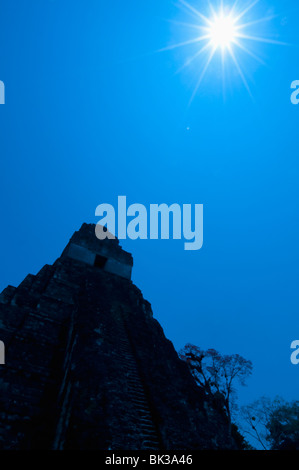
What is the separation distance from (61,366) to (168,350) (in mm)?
5031

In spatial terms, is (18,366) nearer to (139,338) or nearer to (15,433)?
(15,433)

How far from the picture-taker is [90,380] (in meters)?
6.12

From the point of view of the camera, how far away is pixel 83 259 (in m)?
15.7

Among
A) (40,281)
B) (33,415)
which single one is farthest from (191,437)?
(40,281)

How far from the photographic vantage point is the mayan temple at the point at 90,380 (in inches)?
215

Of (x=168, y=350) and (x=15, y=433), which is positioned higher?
(x=168, y=350)

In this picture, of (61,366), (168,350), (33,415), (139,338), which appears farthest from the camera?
(168,350)

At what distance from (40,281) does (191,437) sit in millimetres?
9156

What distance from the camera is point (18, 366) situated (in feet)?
24.1

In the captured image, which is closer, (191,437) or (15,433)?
(15,433)

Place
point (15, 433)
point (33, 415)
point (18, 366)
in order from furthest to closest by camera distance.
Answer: point (18, 366), point (33, 415), point (15, 433)

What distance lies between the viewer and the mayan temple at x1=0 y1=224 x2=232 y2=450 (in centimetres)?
547

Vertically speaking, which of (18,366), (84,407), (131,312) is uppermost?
(131,312)

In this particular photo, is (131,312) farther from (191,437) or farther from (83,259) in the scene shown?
(191,437)
